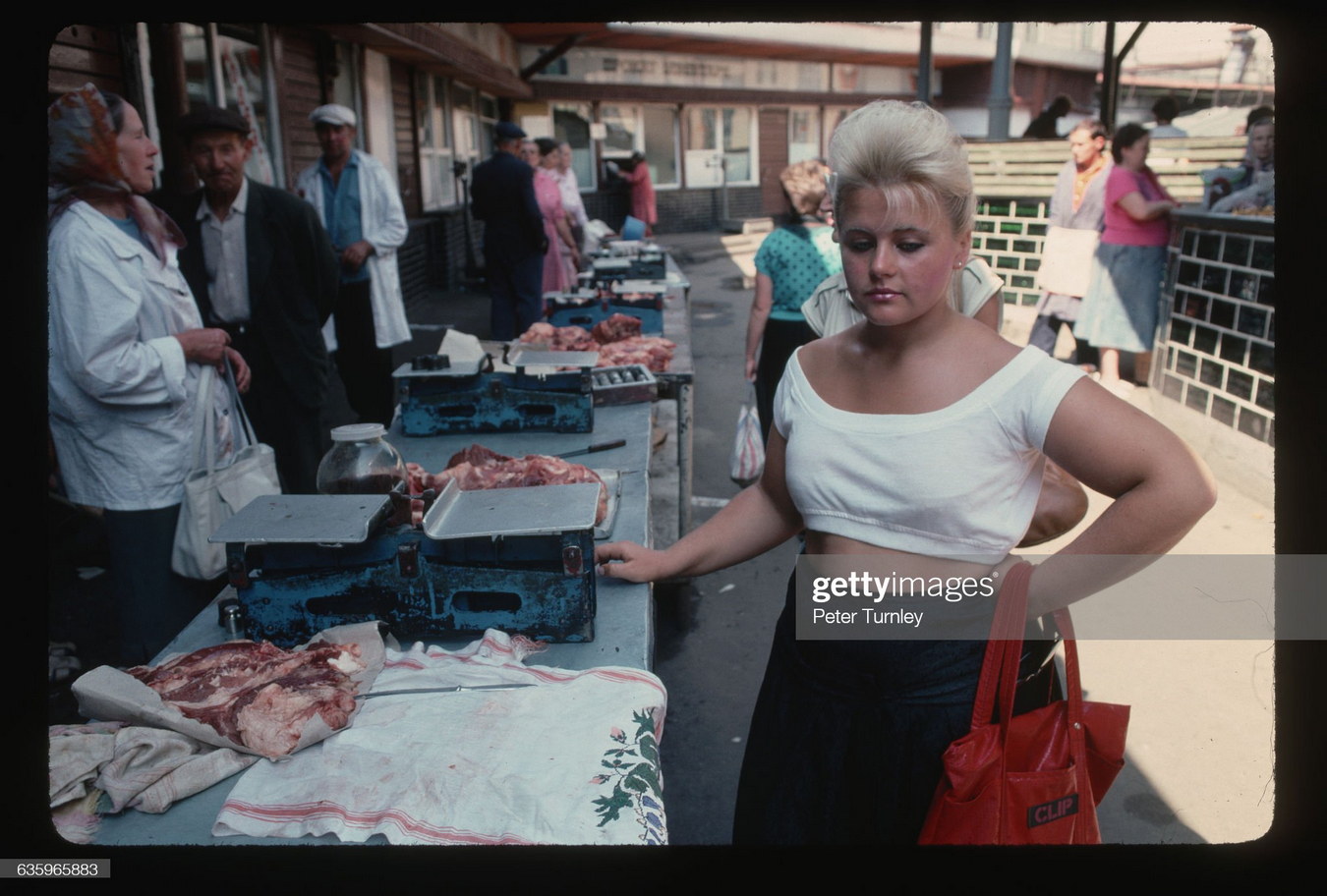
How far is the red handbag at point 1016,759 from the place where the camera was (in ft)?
Answer: 4.65

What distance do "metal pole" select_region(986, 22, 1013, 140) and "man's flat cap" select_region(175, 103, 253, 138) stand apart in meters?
10.5

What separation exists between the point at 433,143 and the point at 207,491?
1227 centimetres

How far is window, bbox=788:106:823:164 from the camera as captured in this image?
2408cm

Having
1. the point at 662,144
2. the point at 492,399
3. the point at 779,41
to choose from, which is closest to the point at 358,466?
the point at 492,399

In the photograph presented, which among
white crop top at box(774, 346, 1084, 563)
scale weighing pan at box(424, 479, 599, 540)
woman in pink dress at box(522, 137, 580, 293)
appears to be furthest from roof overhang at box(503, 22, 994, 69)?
white crop top at box(774, 346, 1084, 563)

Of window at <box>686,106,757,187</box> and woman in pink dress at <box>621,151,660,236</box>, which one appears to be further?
window at <box>686,106,757,187</box>

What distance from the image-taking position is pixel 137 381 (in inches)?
101

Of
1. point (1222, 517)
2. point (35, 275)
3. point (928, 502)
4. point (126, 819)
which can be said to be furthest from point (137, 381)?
point (1222, 517)

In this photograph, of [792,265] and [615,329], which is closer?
[792,265]

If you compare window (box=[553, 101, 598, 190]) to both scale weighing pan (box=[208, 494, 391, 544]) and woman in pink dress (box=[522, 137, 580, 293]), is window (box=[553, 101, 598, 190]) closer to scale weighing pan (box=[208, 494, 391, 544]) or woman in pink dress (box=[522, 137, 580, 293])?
woman in pink dress (box=[522, 137, 580, 293])

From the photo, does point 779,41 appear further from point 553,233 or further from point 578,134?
point 553,233

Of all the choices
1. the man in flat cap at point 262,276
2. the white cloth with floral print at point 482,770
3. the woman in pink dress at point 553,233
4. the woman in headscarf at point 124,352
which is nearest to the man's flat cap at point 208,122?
the man in flat cap at point 262,276

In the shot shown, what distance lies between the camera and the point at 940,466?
148 cm

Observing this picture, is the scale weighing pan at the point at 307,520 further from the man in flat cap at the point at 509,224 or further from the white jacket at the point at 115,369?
the man in flat cap at the point at 509,224
